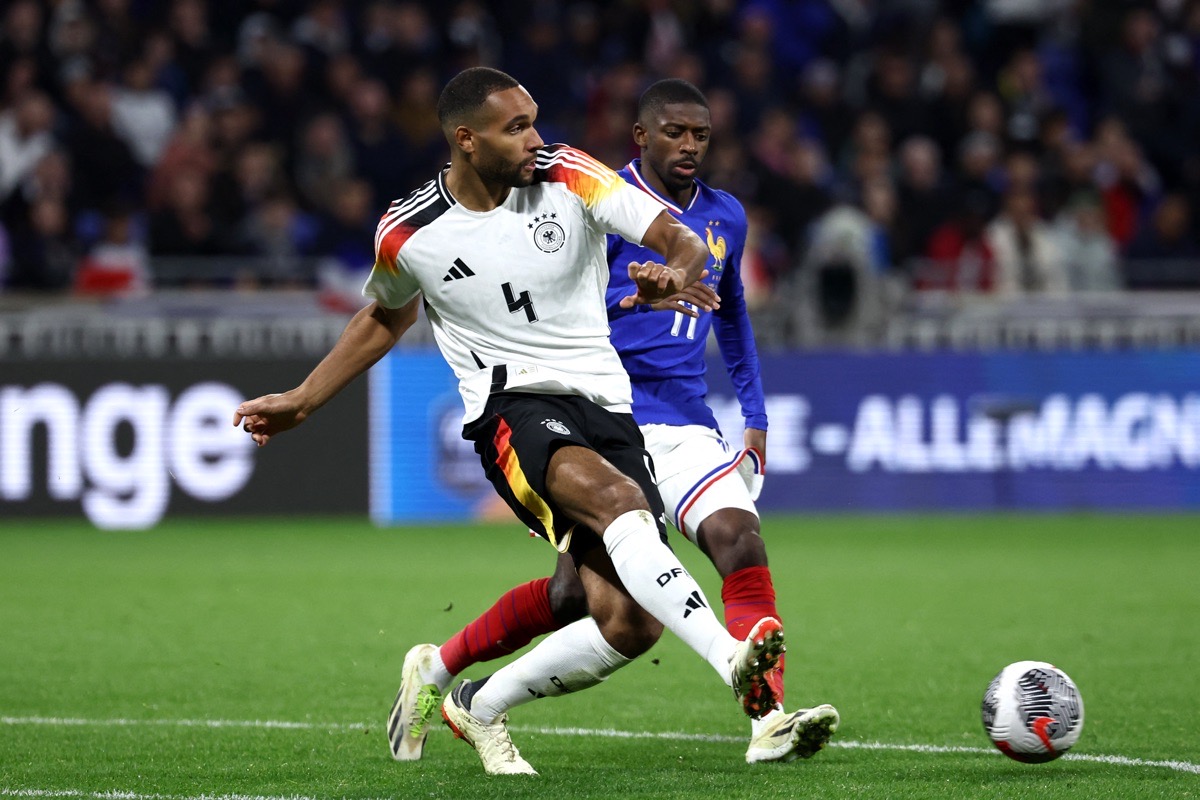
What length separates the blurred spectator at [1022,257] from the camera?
15.2m

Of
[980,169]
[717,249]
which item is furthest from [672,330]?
[980,169]

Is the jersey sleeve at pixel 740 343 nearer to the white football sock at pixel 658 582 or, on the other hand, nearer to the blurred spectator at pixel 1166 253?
the white football sock at pixel 658 582

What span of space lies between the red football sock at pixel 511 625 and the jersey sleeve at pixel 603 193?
3.94 feet

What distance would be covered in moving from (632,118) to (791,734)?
12323 mm

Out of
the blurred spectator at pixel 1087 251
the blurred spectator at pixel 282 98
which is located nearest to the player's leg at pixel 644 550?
the blurred spectator at pixel 1087 251

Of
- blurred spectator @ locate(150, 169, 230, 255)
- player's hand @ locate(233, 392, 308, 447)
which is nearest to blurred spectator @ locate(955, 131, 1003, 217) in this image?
blurred spectator @ locate(150, 169, 230, 255)

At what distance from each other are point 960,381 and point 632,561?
1012cm

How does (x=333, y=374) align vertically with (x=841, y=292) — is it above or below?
below

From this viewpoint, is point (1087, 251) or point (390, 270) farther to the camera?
point (1087, 251)

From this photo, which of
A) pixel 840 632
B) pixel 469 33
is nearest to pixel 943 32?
pixel 469 33

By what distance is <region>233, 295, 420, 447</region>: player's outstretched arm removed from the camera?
206 inches

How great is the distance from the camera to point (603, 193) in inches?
201

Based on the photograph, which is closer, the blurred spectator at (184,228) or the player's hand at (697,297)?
the player's hand at (697,297)

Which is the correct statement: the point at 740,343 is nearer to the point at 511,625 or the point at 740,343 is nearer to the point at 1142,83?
the point at 511,625
